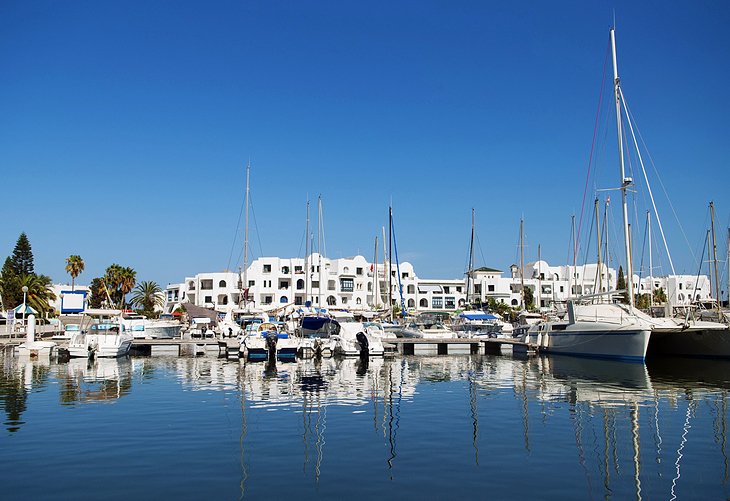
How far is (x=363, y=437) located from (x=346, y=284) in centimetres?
8777

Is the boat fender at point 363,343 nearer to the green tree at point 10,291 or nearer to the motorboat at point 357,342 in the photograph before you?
the motorboat at point 357,342

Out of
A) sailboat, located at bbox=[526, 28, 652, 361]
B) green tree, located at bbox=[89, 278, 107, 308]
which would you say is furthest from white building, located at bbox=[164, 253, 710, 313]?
sailboat, located at bbox=[526, 28, 652, 361]

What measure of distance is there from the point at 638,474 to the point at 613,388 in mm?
15587

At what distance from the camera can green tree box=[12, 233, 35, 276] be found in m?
89.6

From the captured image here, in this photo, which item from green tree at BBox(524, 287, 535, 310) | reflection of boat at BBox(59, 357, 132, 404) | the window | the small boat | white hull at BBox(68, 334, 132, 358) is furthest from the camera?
green tree at BBox(524, 287, 535, 310)

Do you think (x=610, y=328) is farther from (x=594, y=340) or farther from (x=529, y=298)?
→ (x=529, y=298)

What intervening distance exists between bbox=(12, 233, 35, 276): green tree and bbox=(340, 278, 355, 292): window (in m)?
45.1

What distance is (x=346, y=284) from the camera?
347ft

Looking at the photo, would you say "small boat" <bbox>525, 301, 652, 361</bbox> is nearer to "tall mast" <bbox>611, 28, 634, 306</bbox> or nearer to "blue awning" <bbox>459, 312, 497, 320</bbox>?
"tall mast" <bbox>611, 28, 634, 306</bbox>

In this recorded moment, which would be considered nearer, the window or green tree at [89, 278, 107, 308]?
green tree at [89, 278, 107, 308]

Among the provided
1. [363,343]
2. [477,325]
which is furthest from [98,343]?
[477,325]

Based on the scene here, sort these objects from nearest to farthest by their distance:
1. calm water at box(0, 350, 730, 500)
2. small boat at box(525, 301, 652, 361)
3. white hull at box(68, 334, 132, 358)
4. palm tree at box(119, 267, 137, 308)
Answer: calm water at box(0, 350, 730, 500) → small boat at box(525, 301, 652, 361) → white hull at box(68, 334, 132, 358) → palm tree at box(119, 267, 137, 308)

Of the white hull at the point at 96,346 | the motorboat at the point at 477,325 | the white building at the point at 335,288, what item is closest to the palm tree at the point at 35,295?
the white building at the point at 335,288

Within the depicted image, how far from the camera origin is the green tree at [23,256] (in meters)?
89.6
